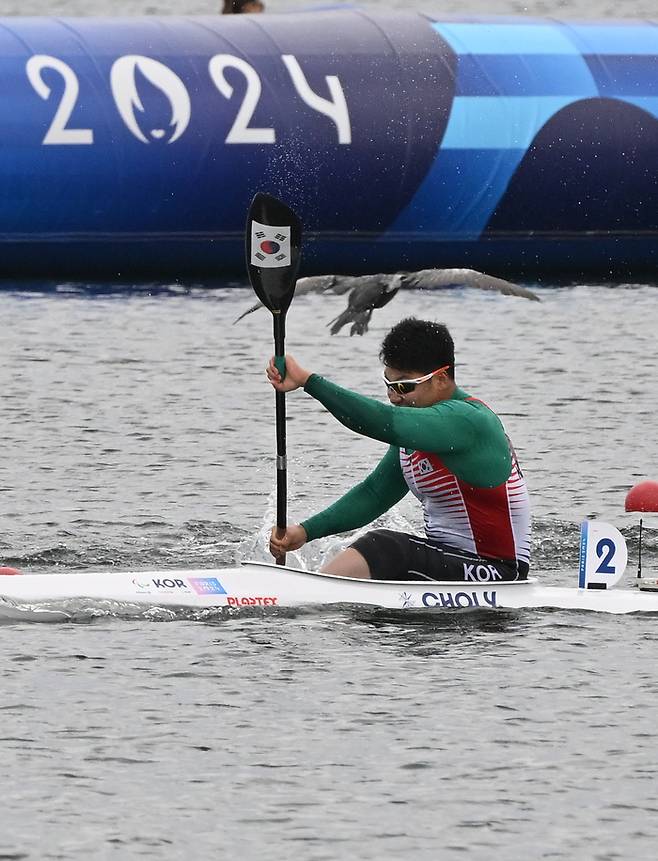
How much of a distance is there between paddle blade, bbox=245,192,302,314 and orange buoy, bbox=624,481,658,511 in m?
1.90

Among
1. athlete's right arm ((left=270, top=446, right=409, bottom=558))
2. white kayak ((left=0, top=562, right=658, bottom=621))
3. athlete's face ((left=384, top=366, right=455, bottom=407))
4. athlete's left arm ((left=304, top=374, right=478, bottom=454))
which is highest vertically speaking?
athlete's face ((left=384, top=366, right=455, bottom=407))

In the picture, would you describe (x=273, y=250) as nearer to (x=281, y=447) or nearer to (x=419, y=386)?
(x=281, y=447)

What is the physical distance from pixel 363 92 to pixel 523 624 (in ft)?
44.8

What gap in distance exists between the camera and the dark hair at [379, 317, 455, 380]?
9109mm

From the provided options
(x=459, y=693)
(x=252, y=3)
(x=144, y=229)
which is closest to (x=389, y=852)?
(x=459, y=693)

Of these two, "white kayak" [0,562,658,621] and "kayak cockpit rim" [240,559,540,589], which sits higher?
"kayak cockpit rim" [240,559,540,589]

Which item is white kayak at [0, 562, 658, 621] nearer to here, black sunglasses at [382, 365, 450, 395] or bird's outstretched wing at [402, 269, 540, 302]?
black sunglasses at [382, 365, 450, 395]

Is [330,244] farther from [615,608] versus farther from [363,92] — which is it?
[615,608]

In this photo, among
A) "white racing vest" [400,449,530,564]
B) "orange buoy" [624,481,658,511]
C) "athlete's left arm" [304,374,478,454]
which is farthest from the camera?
"orange buoy" [624,481,658,511]

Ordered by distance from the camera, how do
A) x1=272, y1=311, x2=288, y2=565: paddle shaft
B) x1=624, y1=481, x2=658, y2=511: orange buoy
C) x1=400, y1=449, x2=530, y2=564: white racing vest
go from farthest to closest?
x1=624, y1=481, x2=658, y2=511: orange buoy, x1=272, y1=311, x2=288, y2=565: paddle shaft, x1=400, y1=449, x2=530, y2=564: white racing vest

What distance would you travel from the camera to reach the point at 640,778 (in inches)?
302

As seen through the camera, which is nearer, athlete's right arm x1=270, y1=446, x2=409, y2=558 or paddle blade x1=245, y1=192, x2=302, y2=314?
athlete's right arm x1=270, y1=446, x2=409, y2=558

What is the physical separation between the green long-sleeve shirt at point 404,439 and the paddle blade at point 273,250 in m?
1.03

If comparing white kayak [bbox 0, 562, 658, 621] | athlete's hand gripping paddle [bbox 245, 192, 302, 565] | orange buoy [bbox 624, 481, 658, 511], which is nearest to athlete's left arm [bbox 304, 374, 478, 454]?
white kayak [bbox 0, 562, 658, 621]
